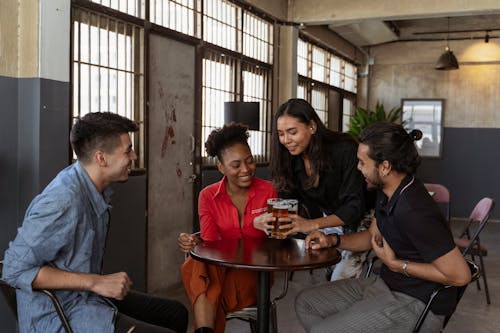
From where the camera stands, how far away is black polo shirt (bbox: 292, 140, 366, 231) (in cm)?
279

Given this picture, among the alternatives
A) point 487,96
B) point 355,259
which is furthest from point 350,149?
point 487,96

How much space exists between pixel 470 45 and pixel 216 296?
9.35 metres

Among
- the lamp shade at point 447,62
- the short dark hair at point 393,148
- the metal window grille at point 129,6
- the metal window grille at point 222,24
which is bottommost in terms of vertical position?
the short dark hair at point 393,148

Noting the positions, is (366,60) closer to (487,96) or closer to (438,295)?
(487,96)

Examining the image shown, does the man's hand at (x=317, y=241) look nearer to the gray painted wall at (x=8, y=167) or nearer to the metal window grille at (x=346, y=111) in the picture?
the gray painted wall at (x=8, y=167)

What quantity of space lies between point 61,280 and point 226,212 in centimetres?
109

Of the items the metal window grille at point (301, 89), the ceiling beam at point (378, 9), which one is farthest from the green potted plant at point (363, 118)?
the ceiling beam at point (378, 9)

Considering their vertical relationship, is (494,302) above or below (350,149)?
below

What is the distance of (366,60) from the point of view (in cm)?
1121

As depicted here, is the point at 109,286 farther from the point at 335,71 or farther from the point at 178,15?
the point at 335,71

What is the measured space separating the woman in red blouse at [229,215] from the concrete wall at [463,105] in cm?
849

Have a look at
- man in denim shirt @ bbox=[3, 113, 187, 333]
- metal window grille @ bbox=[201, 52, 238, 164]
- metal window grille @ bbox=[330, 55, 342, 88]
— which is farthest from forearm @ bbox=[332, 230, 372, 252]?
metal window grille @ bbox=[330, 55, 342, 88]

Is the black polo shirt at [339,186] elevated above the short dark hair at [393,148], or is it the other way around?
the short dark hair at [393,148]

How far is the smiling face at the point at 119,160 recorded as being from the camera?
2.09 m
